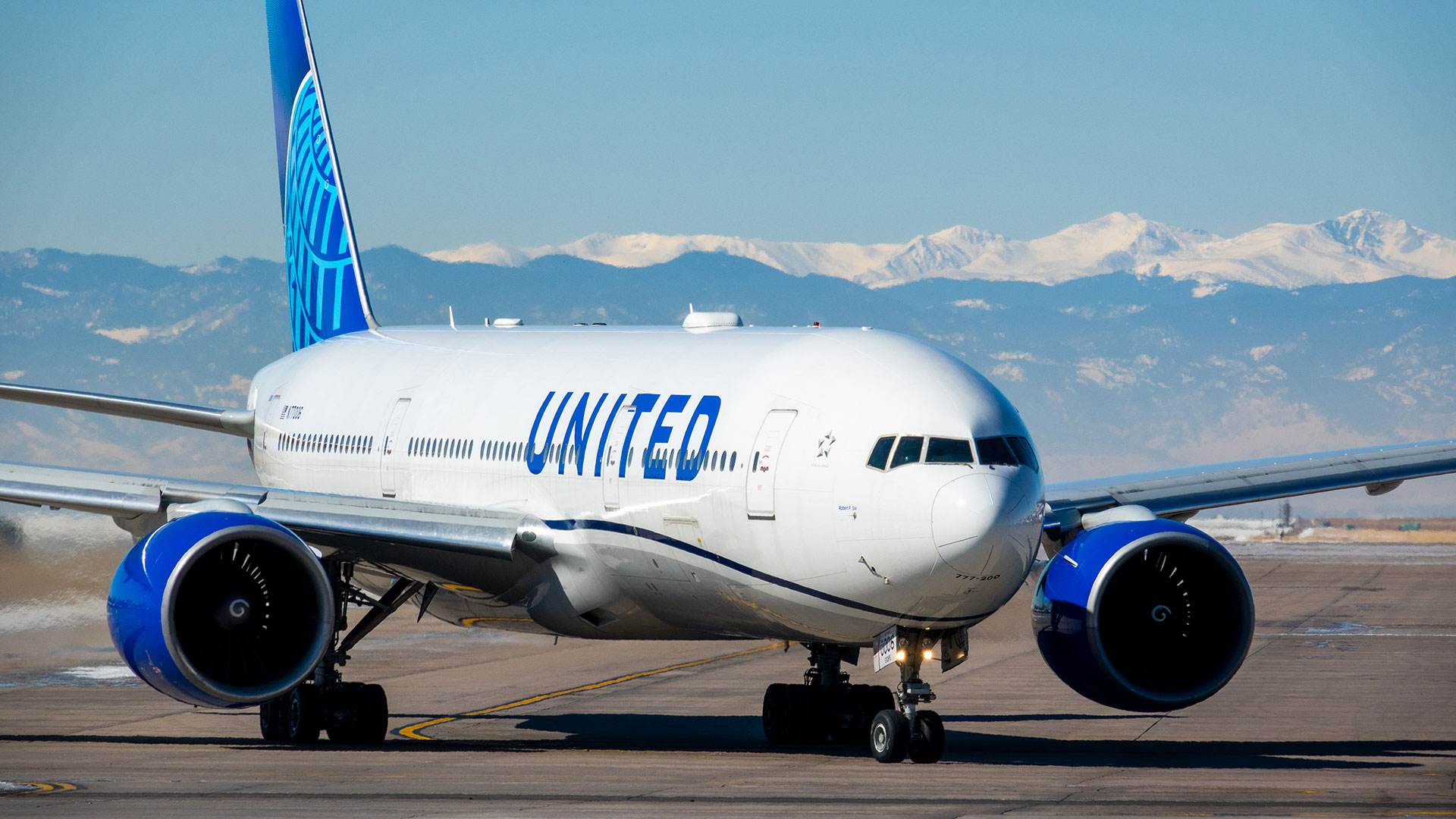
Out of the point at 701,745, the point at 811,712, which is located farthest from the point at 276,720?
the point at 811,712

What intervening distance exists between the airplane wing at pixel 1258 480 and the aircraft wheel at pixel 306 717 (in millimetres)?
8893

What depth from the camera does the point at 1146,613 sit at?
20.3m

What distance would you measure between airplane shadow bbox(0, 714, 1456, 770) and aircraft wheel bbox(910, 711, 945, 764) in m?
1.42

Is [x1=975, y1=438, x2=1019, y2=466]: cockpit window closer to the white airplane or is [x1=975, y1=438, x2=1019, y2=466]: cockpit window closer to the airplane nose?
the white airplane

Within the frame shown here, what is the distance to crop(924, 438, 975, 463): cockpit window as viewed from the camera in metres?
18.1

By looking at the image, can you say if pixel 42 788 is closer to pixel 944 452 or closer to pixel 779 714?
pixel 779 714

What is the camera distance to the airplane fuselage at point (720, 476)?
18000 millimetres

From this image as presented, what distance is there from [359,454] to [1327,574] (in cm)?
5394

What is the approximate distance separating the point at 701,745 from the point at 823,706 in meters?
1.49

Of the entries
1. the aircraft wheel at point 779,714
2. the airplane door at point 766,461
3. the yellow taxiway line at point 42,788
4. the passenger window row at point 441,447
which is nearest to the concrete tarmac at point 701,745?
the yellow taxiway line at point 42,788

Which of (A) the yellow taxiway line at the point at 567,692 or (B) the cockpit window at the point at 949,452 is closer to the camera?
(B) the cockpit window at the point at 949,452

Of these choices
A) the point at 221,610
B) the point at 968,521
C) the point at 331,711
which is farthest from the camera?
the point at 331,711

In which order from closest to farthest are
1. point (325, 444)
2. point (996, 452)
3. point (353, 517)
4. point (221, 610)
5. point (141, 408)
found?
point (996, 452) < point (221, 610) < point (353, 517) < point (325, 444) < point (141, 408)

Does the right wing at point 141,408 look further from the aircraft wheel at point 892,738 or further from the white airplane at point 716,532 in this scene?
the aircraft wheel at point 892,738
